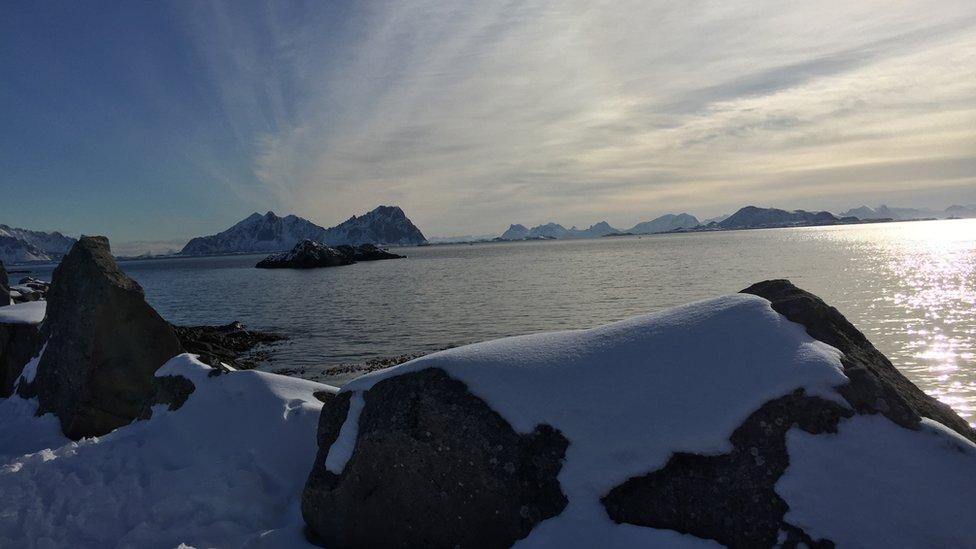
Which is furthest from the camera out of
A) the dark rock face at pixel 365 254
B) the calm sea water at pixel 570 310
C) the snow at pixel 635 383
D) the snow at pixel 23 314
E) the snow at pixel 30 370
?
the dark rock face at pixel 365 254

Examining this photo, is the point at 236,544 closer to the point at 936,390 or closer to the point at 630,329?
the point at 630,329

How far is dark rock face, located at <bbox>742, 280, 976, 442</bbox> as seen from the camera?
559 centimetres

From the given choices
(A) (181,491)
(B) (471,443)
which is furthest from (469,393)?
(A) (181,491)

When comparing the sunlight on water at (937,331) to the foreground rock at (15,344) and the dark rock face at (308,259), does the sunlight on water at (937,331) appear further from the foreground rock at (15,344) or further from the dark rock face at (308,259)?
the dark rock face at (308,259)

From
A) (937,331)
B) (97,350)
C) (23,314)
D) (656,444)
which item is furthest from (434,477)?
(937,331)

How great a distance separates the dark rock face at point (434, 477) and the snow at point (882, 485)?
2369 mm

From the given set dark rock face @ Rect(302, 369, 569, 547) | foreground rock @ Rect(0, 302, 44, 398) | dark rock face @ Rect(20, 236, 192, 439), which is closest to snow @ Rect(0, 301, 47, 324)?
foreground rock @ Rect(0, 302, 44, 398)

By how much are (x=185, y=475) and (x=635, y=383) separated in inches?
261

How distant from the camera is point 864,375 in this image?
18.9 ft

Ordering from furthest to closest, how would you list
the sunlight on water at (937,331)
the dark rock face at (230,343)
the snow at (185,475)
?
the dark rock face at (230,343), the sunlight on water at (937,331), the snow at (185,475)

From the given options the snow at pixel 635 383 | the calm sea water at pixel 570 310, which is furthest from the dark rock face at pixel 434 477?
the calm sea water at pixel 570 310

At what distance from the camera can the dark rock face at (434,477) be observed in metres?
5.86

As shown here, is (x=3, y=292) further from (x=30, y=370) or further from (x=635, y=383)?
(x=635, y=383)

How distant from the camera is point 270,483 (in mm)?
7867
